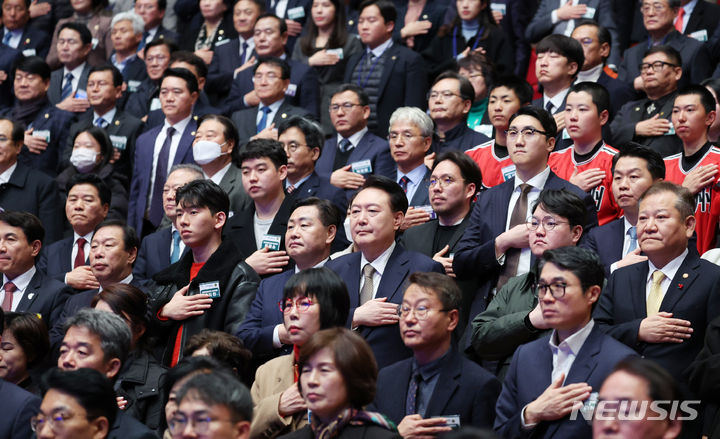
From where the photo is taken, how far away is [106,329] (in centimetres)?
445

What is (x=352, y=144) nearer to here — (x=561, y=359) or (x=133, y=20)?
(x=133, y=20)

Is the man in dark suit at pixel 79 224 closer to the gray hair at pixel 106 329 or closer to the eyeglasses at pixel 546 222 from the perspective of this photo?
the gray hair at pixel 106 329

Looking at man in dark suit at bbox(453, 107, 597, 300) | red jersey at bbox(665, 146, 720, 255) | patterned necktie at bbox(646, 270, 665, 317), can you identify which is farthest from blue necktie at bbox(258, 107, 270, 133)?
patterned necktie at bbox(646, 270, 665, 317)

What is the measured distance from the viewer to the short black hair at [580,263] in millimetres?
3977

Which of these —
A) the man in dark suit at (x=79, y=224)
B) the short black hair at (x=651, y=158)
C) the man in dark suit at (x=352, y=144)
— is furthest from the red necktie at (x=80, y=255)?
the short black hair at (x=651, y=158)

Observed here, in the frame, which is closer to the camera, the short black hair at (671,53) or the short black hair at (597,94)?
the short black hair at (597,94)

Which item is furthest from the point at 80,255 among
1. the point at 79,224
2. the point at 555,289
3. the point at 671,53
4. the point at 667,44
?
the point at 667,44

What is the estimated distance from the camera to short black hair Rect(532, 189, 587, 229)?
4668 millimetres

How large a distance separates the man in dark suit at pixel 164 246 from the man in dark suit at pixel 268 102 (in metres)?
1.57

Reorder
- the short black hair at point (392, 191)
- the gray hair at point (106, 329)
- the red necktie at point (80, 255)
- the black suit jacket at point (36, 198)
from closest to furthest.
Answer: the gray hair at point (106, 329), the short black hair at point (392, 191), the red necktie at point (80, 255), the black suit jacket at point (36, 198)

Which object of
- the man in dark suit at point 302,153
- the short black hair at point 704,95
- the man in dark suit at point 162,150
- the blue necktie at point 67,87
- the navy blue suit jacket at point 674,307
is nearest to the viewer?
the navy blue suit jacket at point 674,307

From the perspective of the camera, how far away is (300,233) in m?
5.23

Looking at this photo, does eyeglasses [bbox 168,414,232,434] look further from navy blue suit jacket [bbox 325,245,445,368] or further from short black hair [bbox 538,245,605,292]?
short black hair [bbox 538,245,605,292]

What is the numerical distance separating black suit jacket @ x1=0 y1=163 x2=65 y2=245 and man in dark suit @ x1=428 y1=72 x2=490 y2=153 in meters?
2.70
